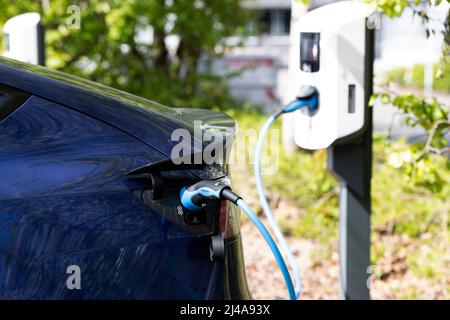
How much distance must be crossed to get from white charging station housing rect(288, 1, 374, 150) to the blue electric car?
1.00m

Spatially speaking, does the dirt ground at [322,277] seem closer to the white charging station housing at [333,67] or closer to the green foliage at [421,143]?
the green foliage at [421,143]

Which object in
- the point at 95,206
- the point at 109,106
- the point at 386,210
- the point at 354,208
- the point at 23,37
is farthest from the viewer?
the point at 386,210

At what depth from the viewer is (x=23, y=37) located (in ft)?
15.7

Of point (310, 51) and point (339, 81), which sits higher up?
point (310, 51)

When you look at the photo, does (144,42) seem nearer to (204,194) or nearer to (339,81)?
(339,81)

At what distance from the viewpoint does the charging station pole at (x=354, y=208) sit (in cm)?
350

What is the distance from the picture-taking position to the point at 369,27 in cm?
330

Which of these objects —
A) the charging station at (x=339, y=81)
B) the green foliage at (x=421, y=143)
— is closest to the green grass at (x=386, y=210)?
the green foliage at (x=421, y=143)

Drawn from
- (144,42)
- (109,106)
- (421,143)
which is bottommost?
(421,143)

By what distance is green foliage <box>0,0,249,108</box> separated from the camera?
8.40m

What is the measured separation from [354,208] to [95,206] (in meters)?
1.76

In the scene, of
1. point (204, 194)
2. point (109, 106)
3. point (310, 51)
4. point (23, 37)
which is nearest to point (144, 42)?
point (23, 37)

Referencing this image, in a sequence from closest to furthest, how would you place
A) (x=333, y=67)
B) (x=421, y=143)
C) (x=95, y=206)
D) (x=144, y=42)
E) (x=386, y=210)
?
(x=95, y=206)
(x=333, y=67)
(x=421, y=143)
(x=386, y=210)
(x=144, y=42)
